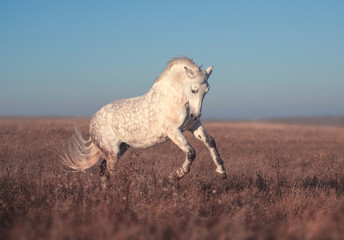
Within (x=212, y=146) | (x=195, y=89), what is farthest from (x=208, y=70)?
(x=212, y=146)

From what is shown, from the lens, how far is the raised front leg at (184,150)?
5656 mm

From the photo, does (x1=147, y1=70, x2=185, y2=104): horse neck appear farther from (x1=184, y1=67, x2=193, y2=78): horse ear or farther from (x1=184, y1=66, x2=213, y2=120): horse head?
(x1=184, y1=67, x2=193, y2=78): horse ear

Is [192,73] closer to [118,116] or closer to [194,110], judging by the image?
[194,110]

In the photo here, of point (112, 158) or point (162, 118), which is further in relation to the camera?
point (112, 158)

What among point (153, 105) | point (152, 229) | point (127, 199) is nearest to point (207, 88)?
point (153, 105)

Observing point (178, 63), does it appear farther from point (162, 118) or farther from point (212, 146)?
point (212, 146)

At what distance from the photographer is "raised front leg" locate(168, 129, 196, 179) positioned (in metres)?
5.66

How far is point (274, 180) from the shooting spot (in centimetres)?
707

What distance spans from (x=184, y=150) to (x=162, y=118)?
2.30 ft

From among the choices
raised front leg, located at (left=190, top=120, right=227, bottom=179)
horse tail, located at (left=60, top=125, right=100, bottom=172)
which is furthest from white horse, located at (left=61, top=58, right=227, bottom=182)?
horse tail, located at (left=60, top=125, right=100, bottom=172)

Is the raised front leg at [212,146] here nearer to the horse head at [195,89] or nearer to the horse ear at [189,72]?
the horse head at [195,89]

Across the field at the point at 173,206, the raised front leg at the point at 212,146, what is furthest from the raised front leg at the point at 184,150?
the raised front leg at the point at 212,146

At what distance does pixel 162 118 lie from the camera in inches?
237

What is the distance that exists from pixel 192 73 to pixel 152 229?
3226 mm
